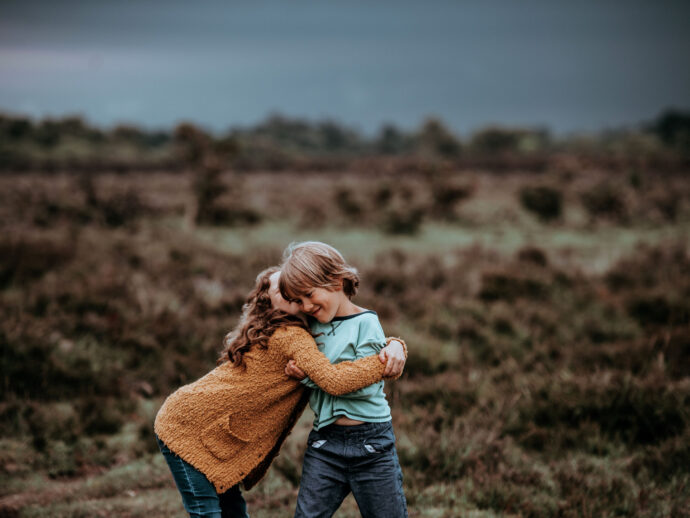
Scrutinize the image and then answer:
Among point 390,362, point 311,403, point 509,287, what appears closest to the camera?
point 390,362

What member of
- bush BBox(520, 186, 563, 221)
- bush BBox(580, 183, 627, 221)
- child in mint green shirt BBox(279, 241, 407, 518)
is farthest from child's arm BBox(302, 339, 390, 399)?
bush BBox(580, 183, 627, 221)

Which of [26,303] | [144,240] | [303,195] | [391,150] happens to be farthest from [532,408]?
[391,150]

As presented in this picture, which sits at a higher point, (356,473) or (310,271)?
(310,271)

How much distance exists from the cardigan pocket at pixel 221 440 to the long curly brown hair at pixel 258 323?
28 centimetres

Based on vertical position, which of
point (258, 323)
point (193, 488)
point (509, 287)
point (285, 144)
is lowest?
point (509, 287)

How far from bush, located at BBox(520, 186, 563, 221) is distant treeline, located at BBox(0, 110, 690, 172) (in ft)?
18.2

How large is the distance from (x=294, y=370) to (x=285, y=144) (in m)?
74.7

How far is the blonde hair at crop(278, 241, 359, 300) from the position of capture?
2.20 metres

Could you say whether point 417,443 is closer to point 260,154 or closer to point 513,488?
point 513,488

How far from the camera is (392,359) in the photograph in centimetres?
219

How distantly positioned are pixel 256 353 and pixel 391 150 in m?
82.6

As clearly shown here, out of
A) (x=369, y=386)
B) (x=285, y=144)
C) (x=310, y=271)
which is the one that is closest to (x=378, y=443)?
(x=369, y=386)

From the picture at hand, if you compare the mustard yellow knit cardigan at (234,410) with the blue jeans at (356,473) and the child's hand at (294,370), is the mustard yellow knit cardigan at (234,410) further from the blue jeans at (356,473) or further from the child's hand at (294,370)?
the blue jeans at (356,473)

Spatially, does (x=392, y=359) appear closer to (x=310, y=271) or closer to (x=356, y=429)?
(x=356, y=429)
